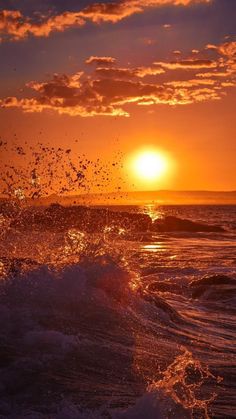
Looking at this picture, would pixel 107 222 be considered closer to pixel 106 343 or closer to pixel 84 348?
pixel 106 343

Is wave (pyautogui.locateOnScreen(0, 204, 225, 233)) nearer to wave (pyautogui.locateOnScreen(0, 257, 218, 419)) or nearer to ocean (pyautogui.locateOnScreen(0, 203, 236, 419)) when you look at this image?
ocean (pyautogui.locateOnScreen(0, 203, 236, 419))

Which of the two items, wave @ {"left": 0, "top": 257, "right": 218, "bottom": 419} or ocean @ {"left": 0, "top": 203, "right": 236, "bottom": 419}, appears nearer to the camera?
wave @ {"left": 0, "top": 257, "right": 218, "bottom": 419}

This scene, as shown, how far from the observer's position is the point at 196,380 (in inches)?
297

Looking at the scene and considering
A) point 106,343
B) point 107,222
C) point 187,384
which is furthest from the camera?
point 107,222

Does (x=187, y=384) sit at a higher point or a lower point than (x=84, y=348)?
lower

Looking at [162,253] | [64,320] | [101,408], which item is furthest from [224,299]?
[162,253]

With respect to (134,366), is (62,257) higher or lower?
higher

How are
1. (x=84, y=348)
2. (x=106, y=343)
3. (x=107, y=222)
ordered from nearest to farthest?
(x=84, y=348) < (x=106, y=343) < (x=107, y=222)

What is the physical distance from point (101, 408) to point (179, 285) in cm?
1277

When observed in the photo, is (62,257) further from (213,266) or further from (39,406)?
(213,266)

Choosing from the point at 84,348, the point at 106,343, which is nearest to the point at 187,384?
the point at 84,348

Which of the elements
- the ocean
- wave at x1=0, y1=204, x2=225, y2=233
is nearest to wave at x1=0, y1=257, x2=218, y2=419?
the ocean

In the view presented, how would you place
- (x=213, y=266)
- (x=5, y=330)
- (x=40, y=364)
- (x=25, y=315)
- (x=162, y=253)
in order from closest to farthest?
(x=40, y=364), (x=5, y=330), (x=25, y=315), (x=213, y=266), (x=162, y=253)

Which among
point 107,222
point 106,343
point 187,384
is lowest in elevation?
point 187,384
